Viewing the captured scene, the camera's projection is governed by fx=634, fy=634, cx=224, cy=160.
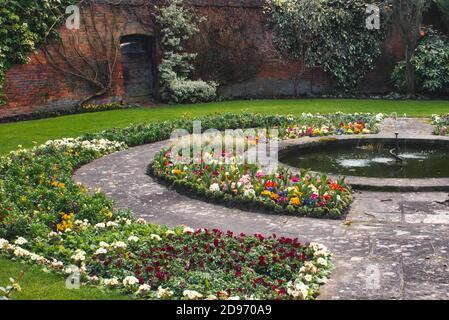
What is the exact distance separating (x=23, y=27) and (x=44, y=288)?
36.6 feet

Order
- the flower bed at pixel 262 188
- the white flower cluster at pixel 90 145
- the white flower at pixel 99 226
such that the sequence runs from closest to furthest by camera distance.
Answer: the white flower at pixel 99 226 → the flower bed at pixel 262 188 → the white flower cluster at pixel 90 145

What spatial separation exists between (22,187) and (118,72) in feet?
32.7

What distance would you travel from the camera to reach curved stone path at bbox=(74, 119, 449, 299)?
449cm

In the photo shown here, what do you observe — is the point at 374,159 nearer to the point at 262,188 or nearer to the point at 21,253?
the point at 262,188

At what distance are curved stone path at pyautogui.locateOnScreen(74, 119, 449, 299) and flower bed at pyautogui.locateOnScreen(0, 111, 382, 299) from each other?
30 cm

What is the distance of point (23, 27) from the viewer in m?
14.3

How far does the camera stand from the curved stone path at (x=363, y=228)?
4.49 meters

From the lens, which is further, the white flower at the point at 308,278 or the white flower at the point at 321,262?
the white flower at the point at 321,262

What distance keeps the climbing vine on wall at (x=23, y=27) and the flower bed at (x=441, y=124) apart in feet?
29.3

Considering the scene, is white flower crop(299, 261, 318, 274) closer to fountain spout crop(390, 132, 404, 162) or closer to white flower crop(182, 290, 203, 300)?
white flower crop(182, 290, 203, 300)

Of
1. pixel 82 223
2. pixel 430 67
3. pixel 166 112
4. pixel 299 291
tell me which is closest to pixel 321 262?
pixel 299 291

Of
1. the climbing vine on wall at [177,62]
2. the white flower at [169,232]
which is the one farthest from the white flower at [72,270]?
the climbing vine on wall at [177,62]

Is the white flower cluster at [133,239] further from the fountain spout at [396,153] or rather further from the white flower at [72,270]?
the fountain spout at [396,153]
